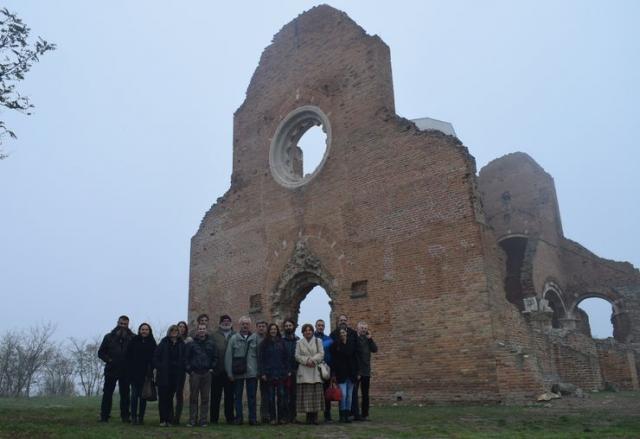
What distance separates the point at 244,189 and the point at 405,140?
615 cm

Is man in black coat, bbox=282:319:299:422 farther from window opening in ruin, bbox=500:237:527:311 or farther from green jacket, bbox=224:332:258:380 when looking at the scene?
window opening in ruin, bbox=500:237:527:311

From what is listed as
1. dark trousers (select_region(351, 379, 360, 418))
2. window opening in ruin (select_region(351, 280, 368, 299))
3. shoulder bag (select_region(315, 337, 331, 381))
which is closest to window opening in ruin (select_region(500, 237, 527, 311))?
window opening in ruin (select_region(351, 280, 368, 299))

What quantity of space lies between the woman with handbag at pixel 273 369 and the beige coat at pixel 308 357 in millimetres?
211

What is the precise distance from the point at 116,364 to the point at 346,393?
336 centimetres

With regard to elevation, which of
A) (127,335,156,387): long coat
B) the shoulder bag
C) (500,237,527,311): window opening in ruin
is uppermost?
(500,237,527,311): window opening in ruin

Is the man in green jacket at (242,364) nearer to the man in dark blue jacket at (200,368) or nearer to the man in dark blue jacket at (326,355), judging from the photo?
the man in dark blue jacket at (200,368)

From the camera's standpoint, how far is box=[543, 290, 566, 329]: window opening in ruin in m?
22.1

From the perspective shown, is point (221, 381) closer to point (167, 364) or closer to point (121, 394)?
point (167, 364)

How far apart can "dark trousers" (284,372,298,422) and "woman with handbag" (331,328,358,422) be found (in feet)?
1.95

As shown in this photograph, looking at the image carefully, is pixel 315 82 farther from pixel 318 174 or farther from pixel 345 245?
pixel 345 245

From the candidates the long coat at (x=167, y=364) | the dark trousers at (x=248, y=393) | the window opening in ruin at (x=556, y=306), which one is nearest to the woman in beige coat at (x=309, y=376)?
the dark trousers at (x=248, y=393)

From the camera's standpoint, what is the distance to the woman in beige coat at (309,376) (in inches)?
297

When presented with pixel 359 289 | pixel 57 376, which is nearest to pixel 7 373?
pixel 57 376

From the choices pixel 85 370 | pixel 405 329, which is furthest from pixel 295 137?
pixel 85 370
